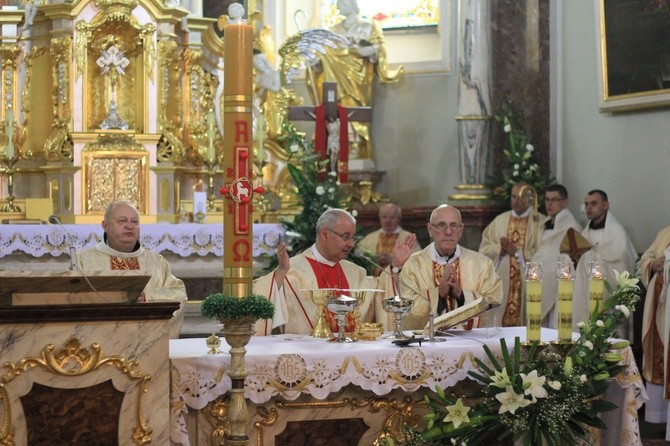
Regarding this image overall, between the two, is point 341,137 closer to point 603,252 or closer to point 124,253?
point 603,252

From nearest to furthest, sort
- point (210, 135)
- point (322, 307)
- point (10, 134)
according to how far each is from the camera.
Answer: point (322, 307), point (10, 134), point (210, 135)

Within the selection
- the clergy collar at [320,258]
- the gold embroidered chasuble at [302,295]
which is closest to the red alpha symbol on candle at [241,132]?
the gold embroidered chasuble at [302,295]

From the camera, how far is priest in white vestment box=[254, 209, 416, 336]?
666 cm

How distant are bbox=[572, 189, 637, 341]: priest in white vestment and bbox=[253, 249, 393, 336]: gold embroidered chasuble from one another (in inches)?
132

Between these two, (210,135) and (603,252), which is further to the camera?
(210,135)

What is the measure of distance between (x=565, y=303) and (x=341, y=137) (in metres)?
5.88

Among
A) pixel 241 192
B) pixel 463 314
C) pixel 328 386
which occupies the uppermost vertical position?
pixel 241 192

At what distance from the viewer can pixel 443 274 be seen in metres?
7.18

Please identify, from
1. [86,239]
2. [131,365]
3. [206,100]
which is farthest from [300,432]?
[206,100]

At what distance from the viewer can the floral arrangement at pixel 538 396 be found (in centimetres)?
565

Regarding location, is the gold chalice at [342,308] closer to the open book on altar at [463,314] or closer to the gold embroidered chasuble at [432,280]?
the open book on altar at [463,314]

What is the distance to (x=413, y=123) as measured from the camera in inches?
515

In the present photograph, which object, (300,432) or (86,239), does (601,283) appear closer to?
(300,432)

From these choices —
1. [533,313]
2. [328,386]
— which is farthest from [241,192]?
[533,313]
